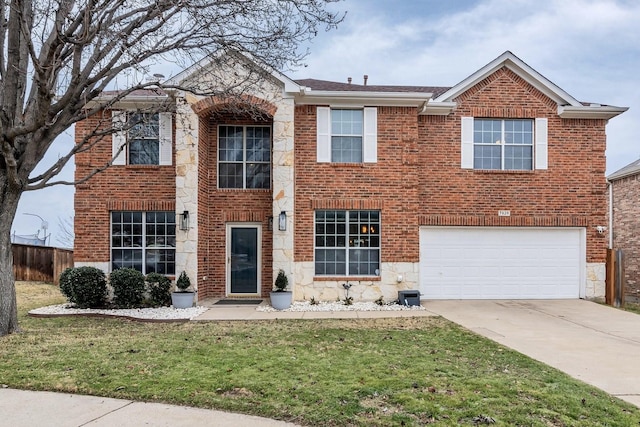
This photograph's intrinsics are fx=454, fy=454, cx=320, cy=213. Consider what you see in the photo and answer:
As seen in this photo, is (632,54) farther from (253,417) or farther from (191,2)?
(253,417)

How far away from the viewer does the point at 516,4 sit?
12469 mm

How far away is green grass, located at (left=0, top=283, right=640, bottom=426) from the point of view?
4.43 meters

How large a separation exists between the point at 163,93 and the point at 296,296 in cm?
658

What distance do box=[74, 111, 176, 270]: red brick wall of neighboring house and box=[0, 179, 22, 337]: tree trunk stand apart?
13.7ft

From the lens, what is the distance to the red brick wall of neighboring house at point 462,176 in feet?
41.8

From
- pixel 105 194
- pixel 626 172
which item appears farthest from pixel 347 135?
pixel 626 172

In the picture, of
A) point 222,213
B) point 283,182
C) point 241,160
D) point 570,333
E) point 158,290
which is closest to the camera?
point 570,333

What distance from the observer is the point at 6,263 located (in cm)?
855

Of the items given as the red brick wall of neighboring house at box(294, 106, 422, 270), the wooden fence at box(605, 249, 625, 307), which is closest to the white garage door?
the wooden fence at box(605, 249, 625, 307)

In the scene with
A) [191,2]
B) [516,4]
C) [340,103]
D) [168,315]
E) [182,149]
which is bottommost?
[168,315]

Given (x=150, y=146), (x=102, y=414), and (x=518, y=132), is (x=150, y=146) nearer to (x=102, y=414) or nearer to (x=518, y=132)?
(x=102, y=414)

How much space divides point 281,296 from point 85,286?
4915 mm

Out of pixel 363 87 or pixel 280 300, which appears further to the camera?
pixel 363 87

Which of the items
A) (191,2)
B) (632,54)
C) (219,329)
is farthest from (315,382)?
(632,54)
